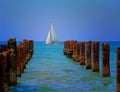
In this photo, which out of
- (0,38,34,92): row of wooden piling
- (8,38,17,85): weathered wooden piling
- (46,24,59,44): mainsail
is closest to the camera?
(0,38,34,92): row of wooden piling

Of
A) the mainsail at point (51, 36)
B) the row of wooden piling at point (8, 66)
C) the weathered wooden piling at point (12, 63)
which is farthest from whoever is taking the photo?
the mainsail at point (51, 36)

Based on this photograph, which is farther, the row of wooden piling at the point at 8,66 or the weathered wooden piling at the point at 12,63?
the weathered wooden piling at the point at 12,63

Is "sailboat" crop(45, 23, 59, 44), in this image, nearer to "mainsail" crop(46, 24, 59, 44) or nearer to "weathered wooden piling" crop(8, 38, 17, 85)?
"mainsail" crop(46, 24, 59, 44)

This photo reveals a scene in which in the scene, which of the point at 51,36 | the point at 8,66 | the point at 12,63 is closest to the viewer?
the point at 8,66

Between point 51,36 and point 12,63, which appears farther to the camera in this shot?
point 51,36

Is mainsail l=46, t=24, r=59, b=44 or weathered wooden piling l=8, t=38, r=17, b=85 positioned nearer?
weathered wooden piling l=8, t=38, r=17, b=85

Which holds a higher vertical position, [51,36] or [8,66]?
[51,36]

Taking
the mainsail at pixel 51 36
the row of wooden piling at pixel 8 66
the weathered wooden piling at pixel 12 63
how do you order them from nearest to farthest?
1. the row of wooden piling at pixel 8 66
2. the weathered wooden piling at pixel 12 63
3. the mainsail at pixel 51 36

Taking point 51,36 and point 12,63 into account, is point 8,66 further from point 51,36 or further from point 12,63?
point 51,36

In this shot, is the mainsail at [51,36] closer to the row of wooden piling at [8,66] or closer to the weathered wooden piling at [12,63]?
the weathered wooden piling at [12,63]

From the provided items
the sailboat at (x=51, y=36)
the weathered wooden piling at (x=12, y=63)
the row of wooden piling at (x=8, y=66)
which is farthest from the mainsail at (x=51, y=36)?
the row of wooden piling at (x=8, y=66)

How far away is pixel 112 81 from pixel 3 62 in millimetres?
8418

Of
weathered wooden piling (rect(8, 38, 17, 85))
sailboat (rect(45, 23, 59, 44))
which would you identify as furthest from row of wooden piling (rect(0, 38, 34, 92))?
sailboat (rect(45, 23, 59, 44))

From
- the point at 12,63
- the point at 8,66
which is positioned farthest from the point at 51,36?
the point at 8,66
